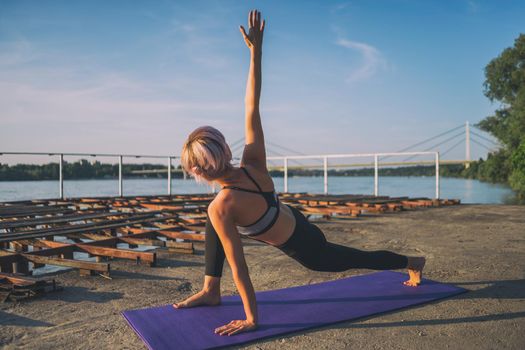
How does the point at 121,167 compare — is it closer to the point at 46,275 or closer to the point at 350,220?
the point at 350,220

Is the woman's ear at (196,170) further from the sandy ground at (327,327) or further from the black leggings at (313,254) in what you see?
the sandy ground at (327,327)

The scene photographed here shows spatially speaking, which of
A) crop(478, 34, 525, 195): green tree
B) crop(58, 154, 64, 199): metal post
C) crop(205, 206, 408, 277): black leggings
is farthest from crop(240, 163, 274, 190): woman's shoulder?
crop(478, 34, 525, 195): green tree

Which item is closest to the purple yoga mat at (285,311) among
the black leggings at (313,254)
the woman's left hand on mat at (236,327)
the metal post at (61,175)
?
the woman's left hand on mat at (236,327)

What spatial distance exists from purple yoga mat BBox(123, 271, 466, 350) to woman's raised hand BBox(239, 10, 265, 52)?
49.5 inches

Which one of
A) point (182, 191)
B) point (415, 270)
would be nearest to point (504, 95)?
point (182, 191)

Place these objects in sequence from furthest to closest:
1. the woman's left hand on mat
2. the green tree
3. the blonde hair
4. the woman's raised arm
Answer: the green tree → the woman's raised arm → the woman's left hand on mat → the blonde hair

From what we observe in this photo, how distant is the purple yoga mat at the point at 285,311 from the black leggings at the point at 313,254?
192mm

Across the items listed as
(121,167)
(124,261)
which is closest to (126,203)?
(121,167)

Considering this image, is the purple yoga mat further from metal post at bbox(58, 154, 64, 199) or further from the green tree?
the green tree

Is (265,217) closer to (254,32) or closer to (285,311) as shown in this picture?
(285,311)

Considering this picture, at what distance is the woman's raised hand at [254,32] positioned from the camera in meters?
1.91

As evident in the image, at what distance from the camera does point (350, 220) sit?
244 inches

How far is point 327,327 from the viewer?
1.86 m

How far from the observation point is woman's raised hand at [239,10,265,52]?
191 centimetres
